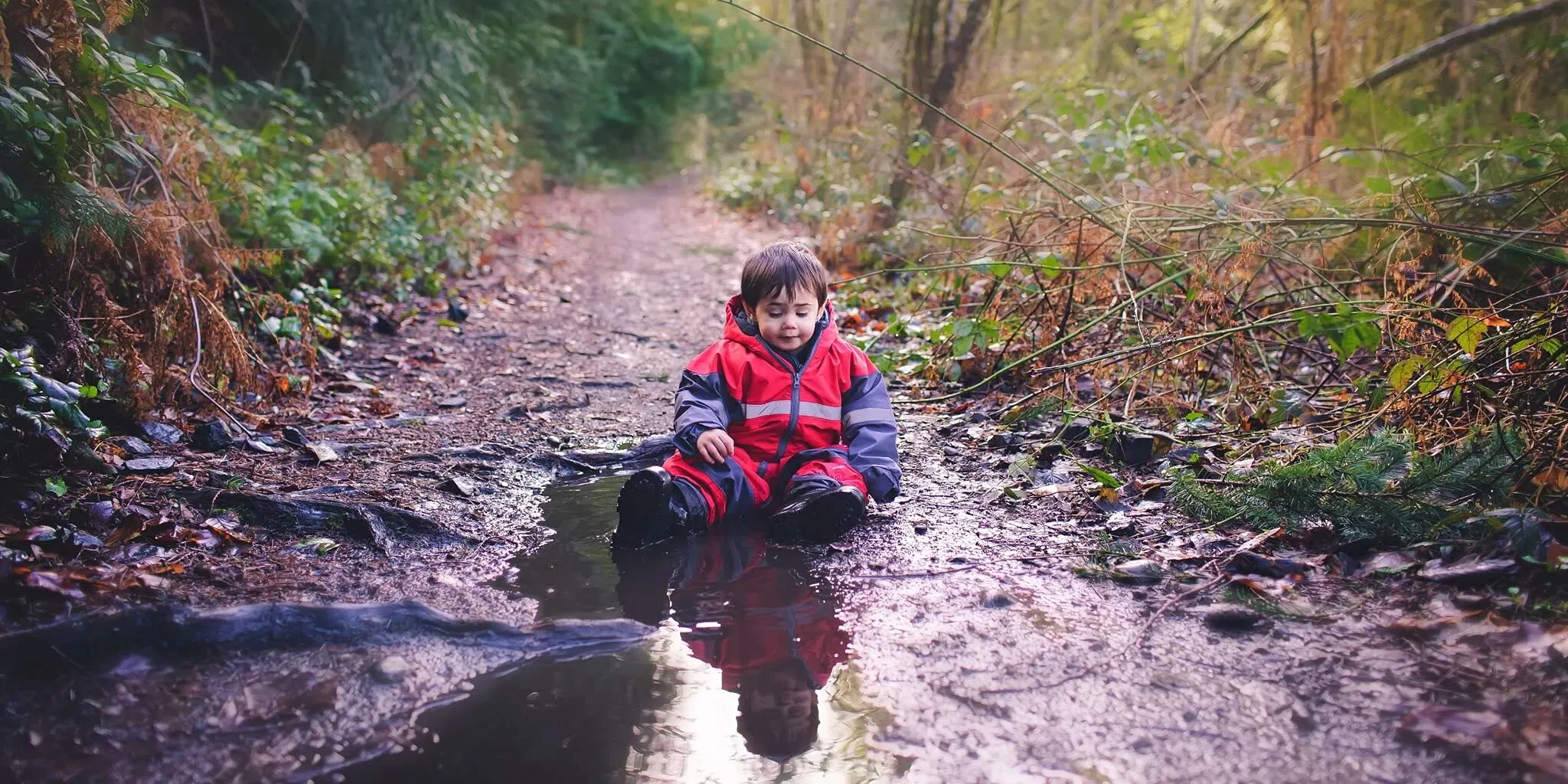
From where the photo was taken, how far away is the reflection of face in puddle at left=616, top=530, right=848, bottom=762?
2160 mm

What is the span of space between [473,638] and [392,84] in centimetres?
946

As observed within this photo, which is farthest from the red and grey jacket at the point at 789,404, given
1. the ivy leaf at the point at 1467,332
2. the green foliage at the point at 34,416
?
the green foliage at the point at 34,416

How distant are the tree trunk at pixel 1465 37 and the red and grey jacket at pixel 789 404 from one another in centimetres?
697

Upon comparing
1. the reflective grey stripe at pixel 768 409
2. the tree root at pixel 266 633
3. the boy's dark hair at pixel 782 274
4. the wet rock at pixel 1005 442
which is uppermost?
the boy's dark hair at pixel 782 274

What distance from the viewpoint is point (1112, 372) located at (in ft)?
15.7

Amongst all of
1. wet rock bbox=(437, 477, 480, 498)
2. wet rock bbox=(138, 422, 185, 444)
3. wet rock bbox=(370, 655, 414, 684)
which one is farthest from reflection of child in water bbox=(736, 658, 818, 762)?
wet rock bbox=(138, 422, 185, 444)

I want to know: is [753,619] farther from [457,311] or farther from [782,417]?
[457,311]

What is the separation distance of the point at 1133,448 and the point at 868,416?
3.74 ft

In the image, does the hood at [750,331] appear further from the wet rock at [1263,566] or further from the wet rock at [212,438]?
the wet rock at [212,438]

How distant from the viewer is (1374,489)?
116 inches

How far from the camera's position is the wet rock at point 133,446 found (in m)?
3.58

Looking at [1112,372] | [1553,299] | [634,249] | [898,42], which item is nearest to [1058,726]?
[1553,299]

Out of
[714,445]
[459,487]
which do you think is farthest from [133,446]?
[714,445]

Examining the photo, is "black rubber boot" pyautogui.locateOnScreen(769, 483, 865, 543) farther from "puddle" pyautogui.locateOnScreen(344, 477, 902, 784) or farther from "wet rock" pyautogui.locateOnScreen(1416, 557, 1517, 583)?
"wet rock" pyautogui.locateOnScreen(1416, 557, 1517, 583)
